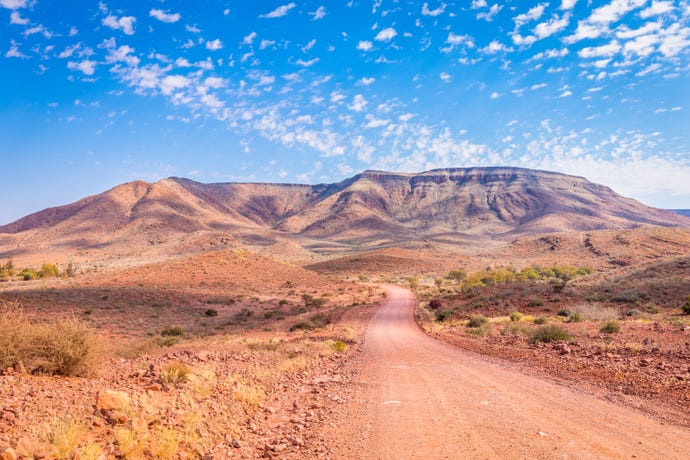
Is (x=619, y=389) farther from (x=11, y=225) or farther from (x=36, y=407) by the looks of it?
(x=11, y=225)

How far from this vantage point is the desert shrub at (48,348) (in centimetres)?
684

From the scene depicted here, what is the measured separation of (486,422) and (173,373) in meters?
5.68

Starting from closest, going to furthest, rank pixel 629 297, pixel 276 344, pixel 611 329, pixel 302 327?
pixel 611 329
pixel 276 344
pixel 302 327
pixel 629 297

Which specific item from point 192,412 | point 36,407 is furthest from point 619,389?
point 36,407

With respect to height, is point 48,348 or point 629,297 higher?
point 48,348

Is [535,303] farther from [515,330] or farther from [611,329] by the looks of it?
[611,329]

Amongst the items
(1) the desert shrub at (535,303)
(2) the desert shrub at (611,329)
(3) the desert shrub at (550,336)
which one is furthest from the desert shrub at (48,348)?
(1) the desert shrub at (535,303)

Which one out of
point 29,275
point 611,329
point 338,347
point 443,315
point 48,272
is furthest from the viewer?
point 48,272

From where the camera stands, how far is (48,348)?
23.6 feet

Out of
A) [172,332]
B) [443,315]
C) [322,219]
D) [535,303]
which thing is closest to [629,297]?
[535,303]

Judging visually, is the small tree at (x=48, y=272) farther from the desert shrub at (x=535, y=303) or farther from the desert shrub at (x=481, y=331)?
the desert shrub at (x=535, y=303)

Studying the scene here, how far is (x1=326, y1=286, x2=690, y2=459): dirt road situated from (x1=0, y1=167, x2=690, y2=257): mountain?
83632 mm

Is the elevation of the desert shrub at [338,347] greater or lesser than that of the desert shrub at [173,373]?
lesser

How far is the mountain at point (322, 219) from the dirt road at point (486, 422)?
8363cm
